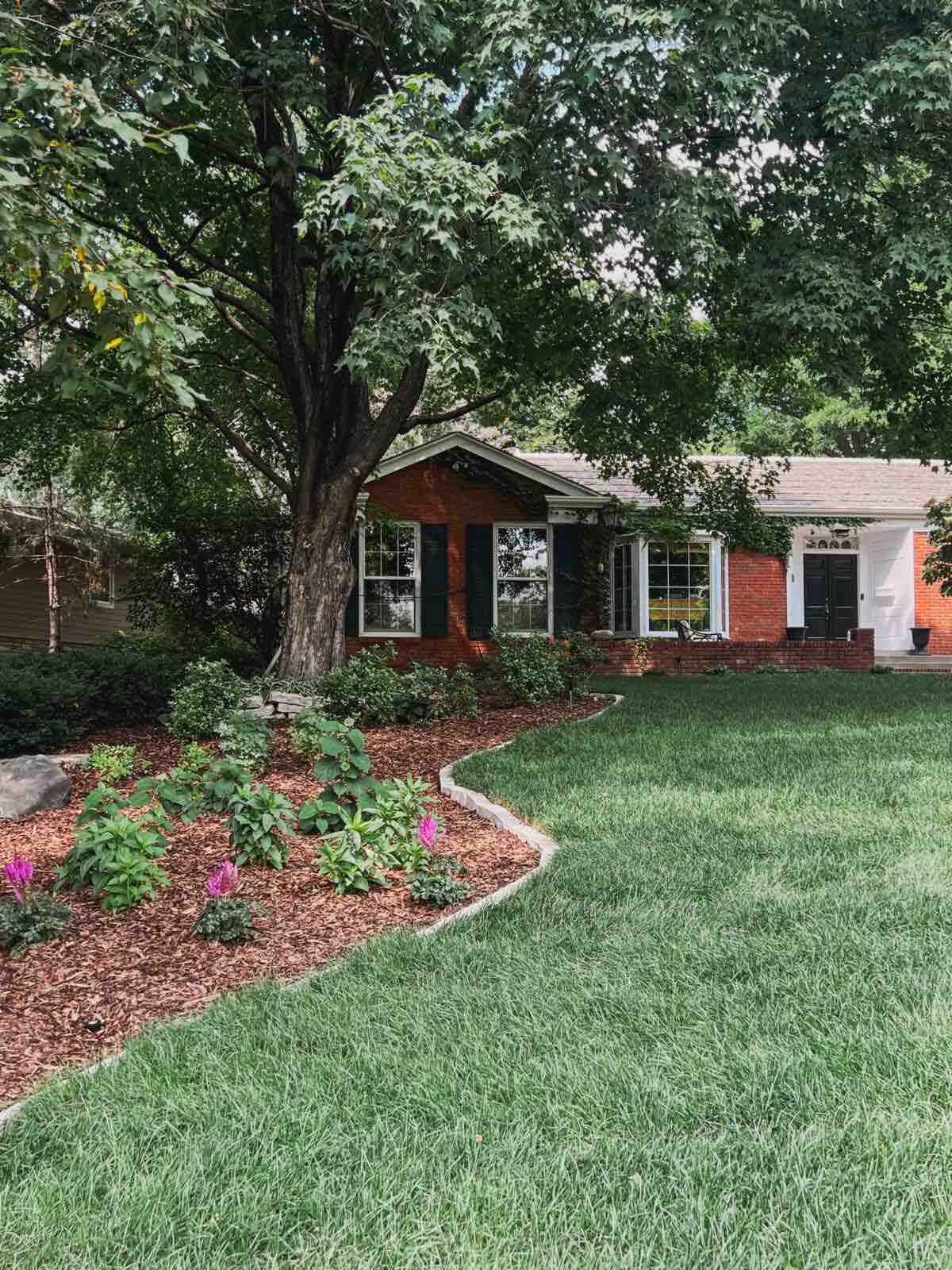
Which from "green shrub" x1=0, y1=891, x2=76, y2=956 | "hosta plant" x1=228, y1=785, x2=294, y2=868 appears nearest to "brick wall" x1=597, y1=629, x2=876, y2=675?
"hosta plant" x1=228, y1=785, x2=294, y2=868

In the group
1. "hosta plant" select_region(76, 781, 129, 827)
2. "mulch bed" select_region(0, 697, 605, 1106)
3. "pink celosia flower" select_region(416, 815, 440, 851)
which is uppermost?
"hosta plant" select_region(76, 781, 129, 827)

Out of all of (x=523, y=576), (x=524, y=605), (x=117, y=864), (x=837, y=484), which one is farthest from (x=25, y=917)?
(x=837, y=484)

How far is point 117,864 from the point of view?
13.7ft

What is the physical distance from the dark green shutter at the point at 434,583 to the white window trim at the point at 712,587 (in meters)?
3.15

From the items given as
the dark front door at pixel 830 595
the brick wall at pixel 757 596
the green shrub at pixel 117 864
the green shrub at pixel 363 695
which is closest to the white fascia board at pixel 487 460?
the brick wall at pixel 757 596

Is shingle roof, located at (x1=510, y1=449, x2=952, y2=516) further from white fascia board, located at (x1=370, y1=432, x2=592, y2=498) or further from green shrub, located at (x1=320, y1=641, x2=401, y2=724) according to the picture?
green shrub, located at (x1=320, y1=641, x2=401, y2=724)

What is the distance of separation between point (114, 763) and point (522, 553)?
10683mm

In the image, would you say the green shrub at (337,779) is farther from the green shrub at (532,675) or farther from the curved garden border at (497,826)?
the green shrub at (532,675)

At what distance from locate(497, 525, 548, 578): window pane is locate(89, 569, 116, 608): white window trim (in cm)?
792

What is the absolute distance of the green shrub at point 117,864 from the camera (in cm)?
416

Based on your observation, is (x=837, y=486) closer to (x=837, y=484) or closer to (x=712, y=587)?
(x=837, y=484)

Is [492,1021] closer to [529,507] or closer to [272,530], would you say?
[272,530]

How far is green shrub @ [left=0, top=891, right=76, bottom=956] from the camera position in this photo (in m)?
3.76

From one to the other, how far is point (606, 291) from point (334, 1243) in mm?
10902
